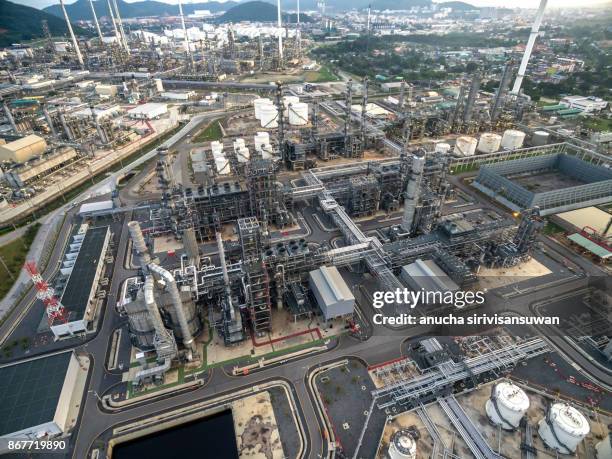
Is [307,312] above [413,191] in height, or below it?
below

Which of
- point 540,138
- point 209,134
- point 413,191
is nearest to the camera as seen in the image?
point 413,191

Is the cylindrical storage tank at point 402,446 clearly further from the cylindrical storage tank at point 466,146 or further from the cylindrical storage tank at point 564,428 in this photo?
the cylindrical storage tank at point 466,146

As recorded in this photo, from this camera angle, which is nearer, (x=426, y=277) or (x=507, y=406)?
(x=507, y=406)

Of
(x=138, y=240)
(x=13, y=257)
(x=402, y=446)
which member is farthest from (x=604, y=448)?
(x=13, y=257)

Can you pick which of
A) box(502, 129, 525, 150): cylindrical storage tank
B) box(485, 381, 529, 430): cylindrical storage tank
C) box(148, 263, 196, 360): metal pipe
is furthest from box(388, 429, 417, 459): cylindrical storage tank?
box(502, 129, 525, 150): cylindrical storage tank

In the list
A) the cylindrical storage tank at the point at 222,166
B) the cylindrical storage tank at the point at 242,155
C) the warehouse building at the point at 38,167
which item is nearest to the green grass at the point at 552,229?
the cylindrical storage tank at the point at 242,155

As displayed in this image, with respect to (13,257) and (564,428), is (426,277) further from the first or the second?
(13,257)

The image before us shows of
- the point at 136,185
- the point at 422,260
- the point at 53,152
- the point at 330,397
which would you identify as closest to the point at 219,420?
the point at 330,397

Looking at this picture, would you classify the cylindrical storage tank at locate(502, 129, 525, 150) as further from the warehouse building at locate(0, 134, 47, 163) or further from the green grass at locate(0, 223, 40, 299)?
the warehouse building at locate(0, 134, 47, 163)
